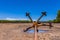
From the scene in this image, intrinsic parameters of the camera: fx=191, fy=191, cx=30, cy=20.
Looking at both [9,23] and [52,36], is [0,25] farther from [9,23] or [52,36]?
[52,36]

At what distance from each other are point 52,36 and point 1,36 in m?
2.43

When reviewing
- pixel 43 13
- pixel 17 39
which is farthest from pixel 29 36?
pixel 43 13

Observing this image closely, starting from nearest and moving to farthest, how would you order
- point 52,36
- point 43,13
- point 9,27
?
1. point 43,13
2. point 52,36
3. point 9,27

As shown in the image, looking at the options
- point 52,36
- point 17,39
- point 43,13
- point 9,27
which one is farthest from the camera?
point 9,27

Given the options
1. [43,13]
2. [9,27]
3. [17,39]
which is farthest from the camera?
[9,27]

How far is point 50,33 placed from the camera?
31.8ft

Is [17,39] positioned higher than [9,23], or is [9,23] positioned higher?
[9,23]

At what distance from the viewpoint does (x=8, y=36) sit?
351 inches

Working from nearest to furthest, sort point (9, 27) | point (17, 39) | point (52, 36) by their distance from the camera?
1. point (17, 39)
2. point (52, 36)
3. point (9, 27)

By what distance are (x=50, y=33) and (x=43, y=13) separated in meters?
6.15

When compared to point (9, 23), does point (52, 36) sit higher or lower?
lower

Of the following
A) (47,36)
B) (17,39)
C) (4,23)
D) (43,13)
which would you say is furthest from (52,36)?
(43,13)

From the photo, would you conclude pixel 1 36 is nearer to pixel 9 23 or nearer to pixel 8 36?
pixel 8 36

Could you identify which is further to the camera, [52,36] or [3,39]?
[52,36]
